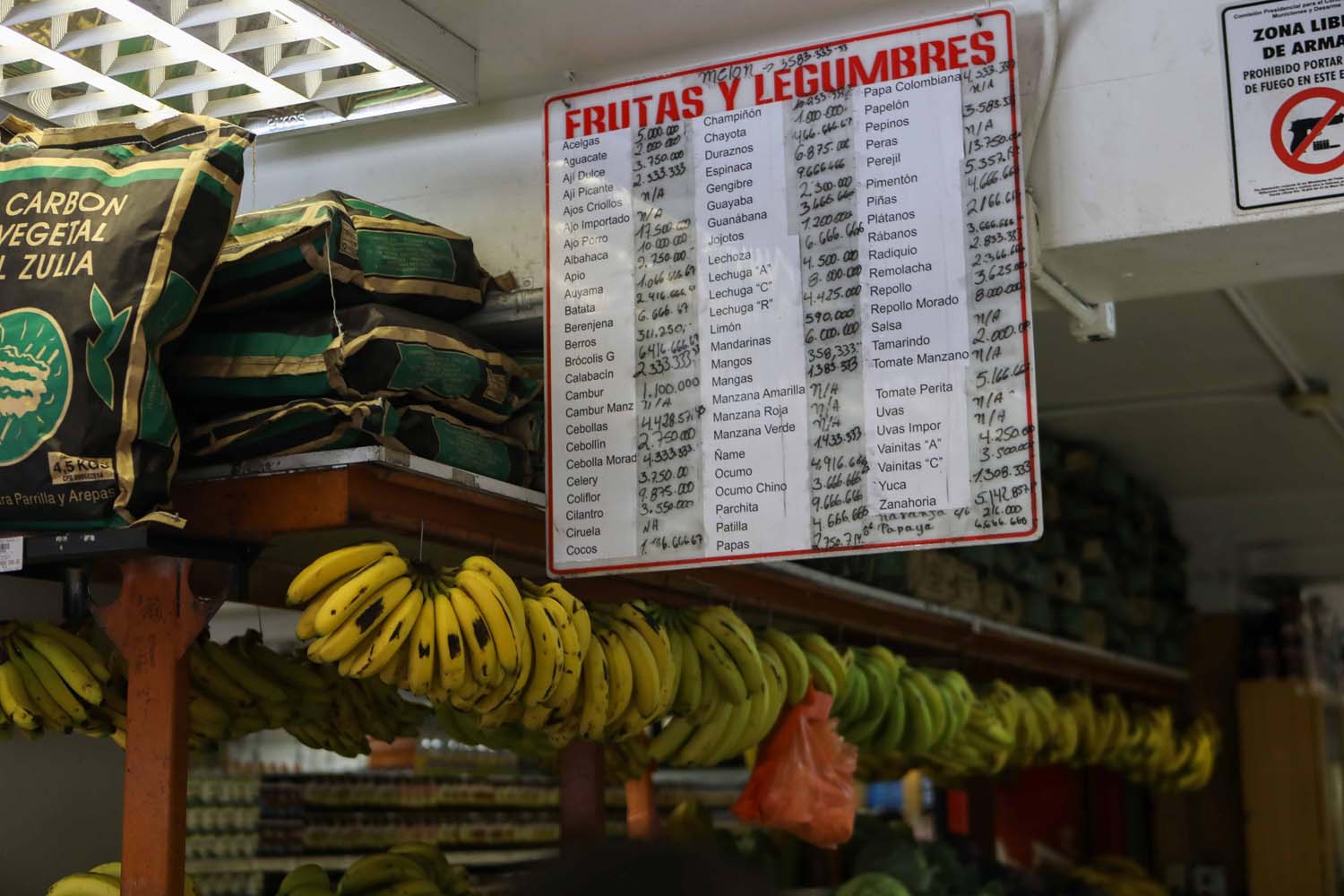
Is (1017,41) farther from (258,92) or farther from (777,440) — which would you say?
(258,92)

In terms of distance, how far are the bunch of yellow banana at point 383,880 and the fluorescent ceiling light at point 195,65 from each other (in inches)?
65.2

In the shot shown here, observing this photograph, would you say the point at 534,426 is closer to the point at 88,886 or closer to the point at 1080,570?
the point at 88,886

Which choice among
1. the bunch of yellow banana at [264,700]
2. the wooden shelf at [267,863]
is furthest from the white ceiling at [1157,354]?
the wooden shelf at [267,863]

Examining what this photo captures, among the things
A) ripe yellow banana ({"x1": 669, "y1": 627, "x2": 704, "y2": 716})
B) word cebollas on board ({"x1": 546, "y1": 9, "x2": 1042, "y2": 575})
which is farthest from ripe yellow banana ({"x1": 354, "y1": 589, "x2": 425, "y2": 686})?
ripe yellow banana ({"x1": 669, "y1": 627, "x2": 704, "y2": 716})

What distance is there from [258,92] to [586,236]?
0.78m

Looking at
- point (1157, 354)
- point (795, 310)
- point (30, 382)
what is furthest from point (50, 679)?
point (1157, 354)

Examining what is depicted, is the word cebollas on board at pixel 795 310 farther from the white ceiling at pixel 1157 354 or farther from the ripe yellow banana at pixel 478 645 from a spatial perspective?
the ripe yellow banana at pixel 478 645

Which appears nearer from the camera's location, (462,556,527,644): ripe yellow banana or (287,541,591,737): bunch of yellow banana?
(287,541,591,737): bunch of yellow banana

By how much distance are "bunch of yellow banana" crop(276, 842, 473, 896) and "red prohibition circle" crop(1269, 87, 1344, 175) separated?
2.34 metres

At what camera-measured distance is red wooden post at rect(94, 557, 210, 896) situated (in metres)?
2.56

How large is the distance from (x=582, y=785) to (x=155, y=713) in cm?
127

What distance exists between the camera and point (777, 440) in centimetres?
285

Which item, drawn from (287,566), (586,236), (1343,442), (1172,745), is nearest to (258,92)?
(586,236)

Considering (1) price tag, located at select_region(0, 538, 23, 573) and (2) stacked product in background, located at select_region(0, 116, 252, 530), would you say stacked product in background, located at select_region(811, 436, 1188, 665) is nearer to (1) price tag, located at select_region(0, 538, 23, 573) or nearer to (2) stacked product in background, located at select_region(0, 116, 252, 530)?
(2) stacked product in background, located at select_region(0, 116, 252, 530)
